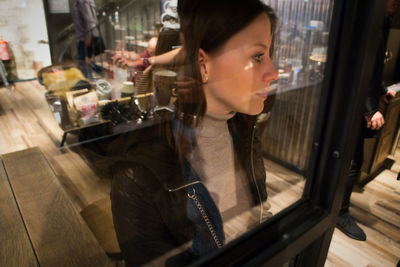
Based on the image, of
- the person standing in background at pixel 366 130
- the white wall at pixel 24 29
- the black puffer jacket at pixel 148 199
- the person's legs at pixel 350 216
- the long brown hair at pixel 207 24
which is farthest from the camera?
the person's legs at pixel 350 216

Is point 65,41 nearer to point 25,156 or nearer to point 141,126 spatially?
point 141,126

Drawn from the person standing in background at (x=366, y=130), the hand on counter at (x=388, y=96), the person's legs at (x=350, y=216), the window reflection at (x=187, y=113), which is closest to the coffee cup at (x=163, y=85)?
the window reflection at (x=187, y=113)

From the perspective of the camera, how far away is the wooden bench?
2.19ft

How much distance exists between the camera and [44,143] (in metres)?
0.99

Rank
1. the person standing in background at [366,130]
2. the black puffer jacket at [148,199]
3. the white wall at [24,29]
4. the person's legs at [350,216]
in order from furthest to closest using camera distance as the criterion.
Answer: the person's legs at [350,216]
the person standing in background at [366,130]
the black puffer jacket at [148,199]
the white wall at [24,29]

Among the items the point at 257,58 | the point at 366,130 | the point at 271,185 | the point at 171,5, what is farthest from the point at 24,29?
the point at 366,130

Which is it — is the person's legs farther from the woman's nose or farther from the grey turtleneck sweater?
the woman's nose

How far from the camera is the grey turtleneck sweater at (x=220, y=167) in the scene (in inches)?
28.6

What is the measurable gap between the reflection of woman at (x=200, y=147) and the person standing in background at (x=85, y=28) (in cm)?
17

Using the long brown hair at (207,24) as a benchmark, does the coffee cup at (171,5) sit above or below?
above

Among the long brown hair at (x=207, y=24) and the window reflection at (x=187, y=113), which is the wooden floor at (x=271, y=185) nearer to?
the window reflection at (x=187, y=113)

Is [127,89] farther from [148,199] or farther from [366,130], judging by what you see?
[366,130]

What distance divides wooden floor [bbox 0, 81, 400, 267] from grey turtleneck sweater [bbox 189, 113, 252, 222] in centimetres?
9

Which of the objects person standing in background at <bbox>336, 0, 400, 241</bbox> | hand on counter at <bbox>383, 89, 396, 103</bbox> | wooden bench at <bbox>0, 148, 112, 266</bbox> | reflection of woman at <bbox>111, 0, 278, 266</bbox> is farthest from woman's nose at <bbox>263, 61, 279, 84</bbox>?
hand on counter at <bbox>383, 89, 396, 103</bbox>
